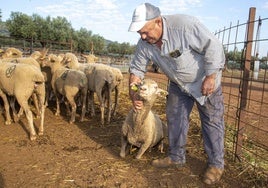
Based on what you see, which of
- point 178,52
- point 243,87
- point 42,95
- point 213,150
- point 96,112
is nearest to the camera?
point 178,52

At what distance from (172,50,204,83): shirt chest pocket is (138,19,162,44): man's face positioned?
38 cm

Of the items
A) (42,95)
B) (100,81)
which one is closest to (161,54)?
(42,95)

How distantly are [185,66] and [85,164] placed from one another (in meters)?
2.16

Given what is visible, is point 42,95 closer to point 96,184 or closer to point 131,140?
point 131,140

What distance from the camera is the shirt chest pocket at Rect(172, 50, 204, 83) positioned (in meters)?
3.76

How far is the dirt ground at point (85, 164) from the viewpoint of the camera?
4062 millimetres

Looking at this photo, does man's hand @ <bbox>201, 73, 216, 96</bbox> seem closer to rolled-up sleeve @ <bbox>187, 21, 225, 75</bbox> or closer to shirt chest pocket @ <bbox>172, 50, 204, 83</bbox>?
rolled-up sleeve @ <bbox>187, 21, 225, 75</bbox>

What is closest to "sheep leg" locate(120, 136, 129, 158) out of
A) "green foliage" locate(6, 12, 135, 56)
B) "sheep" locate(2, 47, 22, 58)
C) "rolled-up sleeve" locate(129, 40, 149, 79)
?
"rolled-up sleeve" locate(129, 40, 149, 79)

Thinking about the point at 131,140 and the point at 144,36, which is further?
the point at 131,140

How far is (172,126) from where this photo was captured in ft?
14.9

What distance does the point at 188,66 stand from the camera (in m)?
3.82

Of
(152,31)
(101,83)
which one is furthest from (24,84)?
(152,31)

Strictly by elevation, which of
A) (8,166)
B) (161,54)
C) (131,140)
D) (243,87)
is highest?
(161,54)

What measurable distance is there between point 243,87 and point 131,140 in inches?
78.5
